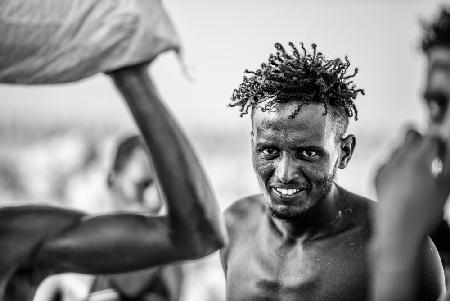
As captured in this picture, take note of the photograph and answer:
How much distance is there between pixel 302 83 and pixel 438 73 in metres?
0.68

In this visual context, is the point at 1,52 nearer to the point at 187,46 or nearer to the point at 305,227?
the point at 305,227

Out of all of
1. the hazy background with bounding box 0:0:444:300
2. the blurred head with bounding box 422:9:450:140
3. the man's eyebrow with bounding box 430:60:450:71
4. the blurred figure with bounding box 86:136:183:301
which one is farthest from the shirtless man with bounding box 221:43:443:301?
the hazy background with bounding box 0:0:444:300

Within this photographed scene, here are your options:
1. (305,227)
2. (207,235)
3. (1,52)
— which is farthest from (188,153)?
(305,227)

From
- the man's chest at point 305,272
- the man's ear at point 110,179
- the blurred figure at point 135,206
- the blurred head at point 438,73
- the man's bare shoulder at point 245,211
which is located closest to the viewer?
the blurred head at point 438,73

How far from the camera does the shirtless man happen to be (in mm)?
2090

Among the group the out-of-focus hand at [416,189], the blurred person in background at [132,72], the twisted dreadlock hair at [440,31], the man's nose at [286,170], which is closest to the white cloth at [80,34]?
the blurred person in background at [132,72]

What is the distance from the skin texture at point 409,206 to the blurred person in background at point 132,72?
1.14 feet

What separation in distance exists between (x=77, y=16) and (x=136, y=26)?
0.36 feet

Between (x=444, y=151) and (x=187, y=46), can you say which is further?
(x=187, y=46)

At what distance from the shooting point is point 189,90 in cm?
800

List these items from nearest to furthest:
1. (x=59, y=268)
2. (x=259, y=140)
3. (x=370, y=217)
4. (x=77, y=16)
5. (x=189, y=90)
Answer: (x=77, y=16) → (x=59, y=268) → (x=259, y=140) → (x=370, y=217) → (x=189, y=90)

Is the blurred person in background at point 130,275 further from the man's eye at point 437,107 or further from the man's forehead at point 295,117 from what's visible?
the man's eye at point 437,107

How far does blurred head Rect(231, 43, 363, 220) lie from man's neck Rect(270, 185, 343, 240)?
0.21 feet

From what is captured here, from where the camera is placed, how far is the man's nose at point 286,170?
2045 mm
